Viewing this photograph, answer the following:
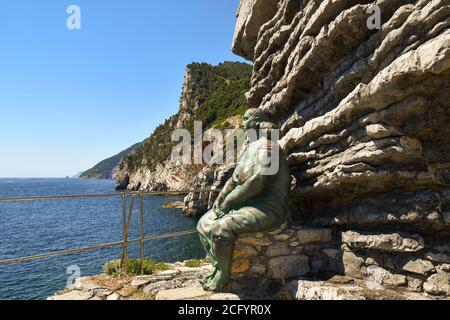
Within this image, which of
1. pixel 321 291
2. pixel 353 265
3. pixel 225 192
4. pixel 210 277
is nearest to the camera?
pixel 321 291

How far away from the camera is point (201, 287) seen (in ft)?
15.9

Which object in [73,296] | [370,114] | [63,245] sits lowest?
[63,245]

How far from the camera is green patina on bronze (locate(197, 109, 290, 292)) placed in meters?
4.44

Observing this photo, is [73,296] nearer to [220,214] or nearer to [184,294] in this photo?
[184,294]

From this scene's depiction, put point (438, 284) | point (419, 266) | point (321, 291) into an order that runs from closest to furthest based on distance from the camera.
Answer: point (438, 284) < point (419, 266) < point (321, 291)

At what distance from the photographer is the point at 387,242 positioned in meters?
4.05

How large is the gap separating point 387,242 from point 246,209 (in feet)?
6.31

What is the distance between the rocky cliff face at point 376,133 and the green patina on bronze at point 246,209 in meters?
0.73

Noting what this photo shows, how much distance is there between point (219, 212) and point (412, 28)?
3.57 meters

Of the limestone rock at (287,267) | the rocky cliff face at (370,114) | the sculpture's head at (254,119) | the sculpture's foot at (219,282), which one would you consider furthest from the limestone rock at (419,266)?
the sculpture's head at (254,119)

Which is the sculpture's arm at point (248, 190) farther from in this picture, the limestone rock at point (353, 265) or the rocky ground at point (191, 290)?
the limestone rock at point (353, 265)

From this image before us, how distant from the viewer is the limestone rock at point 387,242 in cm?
388

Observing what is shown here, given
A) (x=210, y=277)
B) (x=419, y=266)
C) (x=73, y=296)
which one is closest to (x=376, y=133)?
(x=419, y=266)

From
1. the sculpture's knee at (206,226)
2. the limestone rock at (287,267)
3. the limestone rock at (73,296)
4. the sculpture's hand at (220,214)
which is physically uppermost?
the sculpture's hand at (220,214)
